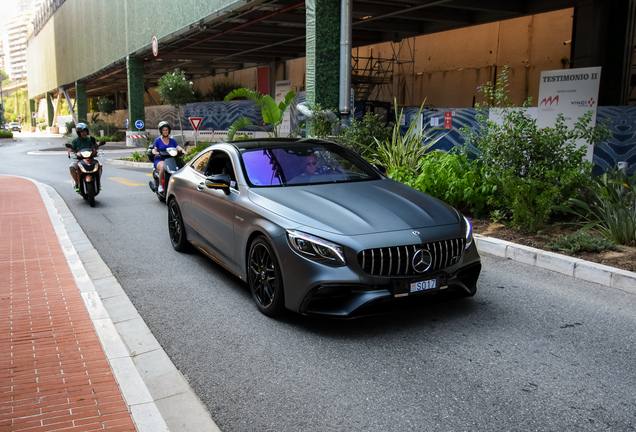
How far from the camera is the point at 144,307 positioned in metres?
5.41

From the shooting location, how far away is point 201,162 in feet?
22.7

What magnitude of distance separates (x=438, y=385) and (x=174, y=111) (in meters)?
40.2

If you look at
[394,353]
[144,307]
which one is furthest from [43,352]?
[394,353]

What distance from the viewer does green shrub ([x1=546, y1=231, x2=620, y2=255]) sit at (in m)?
6.70

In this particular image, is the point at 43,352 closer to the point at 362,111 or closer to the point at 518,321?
the point at 518,321

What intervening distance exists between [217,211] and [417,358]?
2777mm

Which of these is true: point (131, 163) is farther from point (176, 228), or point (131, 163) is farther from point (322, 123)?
point (176, 228)

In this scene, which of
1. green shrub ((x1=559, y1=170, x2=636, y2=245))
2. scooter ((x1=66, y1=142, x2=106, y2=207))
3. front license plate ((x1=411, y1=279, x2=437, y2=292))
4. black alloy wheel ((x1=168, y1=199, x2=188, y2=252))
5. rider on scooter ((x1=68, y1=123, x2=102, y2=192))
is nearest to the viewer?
front license plate ((x1=411, y1=279, x2=437, y2=292))

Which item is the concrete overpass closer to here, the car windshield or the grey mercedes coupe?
the car windshield

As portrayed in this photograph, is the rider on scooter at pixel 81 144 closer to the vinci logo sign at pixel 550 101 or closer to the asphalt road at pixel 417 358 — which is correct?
the asphalt road at pixel 417 358

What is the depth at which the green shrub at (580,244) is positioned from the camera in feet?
22.0

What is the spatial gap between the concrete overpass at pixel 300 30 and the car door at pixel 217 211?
23.2 feet

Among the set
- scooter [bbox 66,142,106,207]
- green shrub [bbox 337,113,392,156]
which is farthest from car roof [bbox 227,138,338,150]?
scooter [bbox 66,142,106,207]

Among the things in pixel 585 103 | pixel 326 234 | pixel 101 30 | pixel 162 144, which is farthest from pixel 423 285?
pixel 101 30
